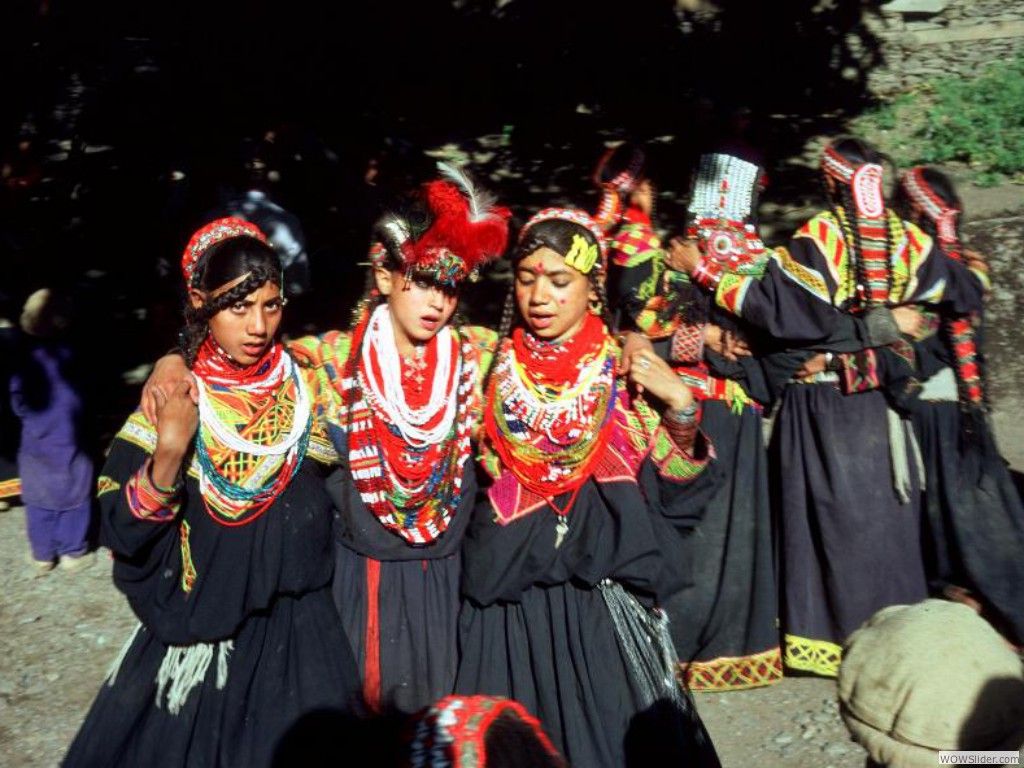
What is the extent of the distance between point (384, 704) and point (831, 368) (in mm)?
2359

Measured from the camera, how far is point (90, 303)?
8.67 m

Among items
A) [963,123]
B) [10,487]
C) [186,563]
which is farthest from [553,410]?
[963,123]

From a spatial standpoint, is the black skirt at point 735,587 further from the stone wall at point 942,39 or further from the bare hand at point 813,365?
the stone wall at point 942,39

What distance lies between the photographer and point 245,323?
353 cm

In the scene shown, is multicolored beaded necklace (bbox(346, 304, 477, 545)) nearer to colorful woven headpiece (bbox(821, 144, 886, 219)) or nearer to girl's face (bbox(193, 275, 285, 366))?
girl's face (bbox(193, 275, 285, 366))

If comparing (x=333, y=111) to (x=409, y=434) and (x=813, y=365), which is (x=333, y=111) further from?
(x=409, y=434)

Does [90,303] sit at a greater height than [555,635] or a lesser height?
lesser

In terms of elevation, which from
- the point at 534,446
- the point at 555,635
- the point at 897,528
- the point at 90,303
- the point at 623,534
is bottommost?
the point at 90,303

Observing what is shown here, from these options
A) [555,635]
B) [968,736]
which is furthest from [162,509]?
[968,736]

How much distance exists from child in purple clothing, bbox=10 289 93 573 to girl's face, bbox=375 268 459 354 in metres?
3.11

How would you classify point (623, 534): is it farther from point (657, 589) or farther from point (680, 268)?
point (680, 268)

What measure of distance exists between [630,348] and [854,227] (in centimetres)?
136

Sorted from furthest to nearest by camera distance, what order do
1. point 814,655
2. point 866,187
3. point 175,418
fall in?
point 814,655, point 866,187, point 175,418

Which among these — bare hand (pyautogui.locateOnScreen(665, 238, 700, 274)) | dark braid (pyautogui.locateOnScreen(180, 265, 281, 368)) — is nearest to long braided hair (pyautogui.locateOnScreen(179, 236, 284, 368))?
dark braid (pyautogui.locateOnScreen(180, 265, 281, 368))
